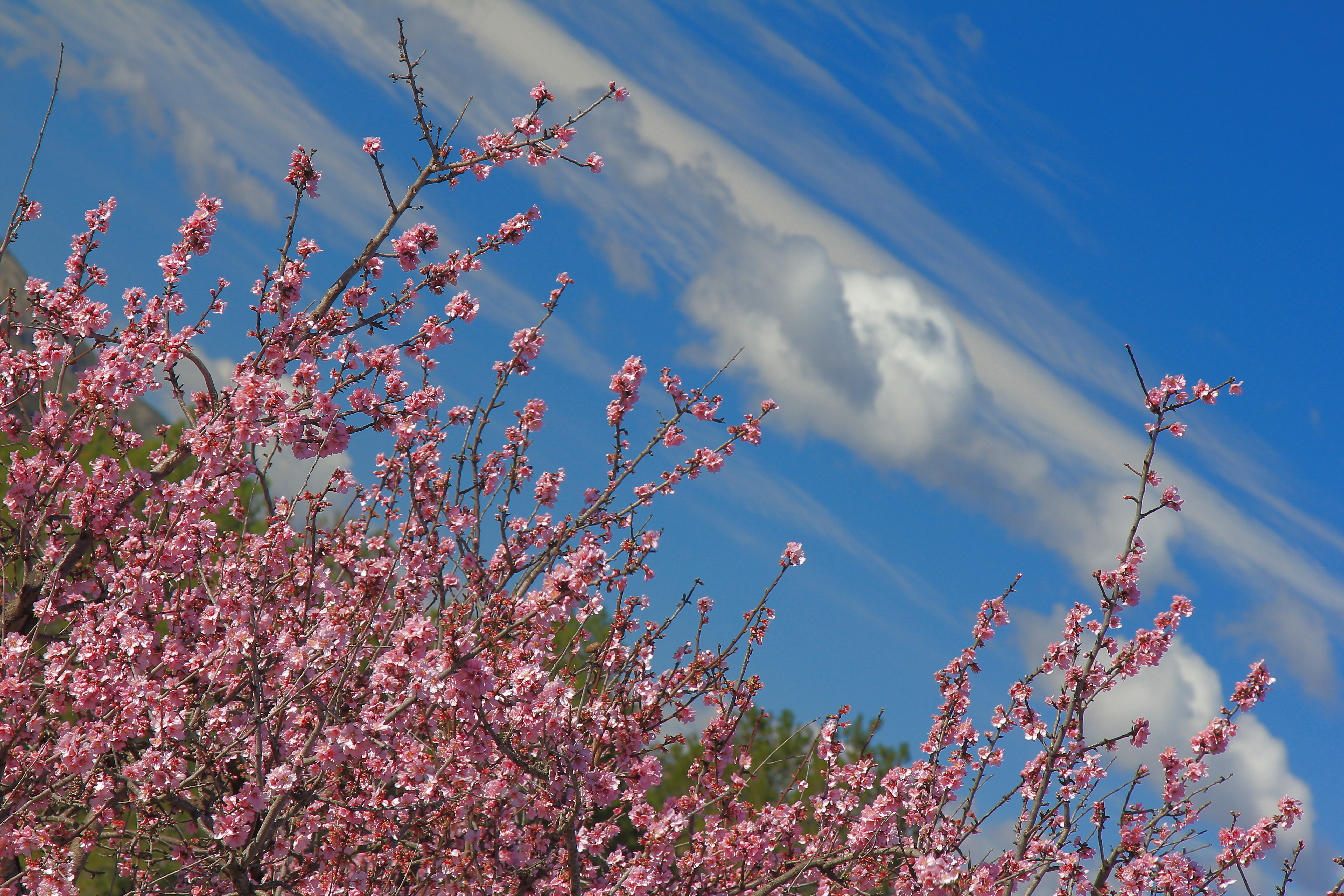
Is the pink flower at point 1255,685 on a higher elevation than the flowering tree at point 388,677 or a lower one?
higher

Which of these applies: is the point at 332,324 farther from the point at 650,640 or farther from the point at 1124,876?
the point at 1124,876

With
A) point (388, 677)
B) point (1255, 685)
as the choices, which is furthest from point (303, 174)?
point (1255, 685)

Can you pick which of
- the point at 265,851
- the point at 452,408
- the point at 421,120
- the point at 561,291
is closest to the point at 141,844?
the point at 265,851

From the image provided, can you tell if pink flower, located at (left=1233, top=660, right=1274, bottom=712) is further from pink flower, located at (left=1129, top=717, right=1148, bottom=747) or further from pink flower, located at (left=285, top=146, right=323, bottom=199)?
pink flower, located at (left=285, top=146, right=323, bottom=199)

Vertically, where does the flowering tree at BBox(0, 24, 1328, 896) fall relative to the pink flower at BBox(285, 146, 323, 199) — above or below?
below

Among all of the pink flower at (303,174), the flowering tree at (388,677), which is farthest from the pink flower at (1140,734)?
the pink flower at (303,174)

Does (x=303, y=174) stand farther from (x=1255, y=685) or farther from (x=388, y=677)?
(x=1255, y=685)

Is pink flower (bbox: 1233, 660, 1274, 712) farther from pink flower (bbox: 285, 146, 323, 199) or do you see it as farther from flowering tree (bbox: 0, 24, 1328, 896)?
pink flower (bbox: 285, 146, 323, 199)

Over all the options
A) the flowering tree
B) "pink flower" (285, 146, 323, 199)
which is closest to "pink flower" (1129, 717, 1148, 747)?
the flowering tree

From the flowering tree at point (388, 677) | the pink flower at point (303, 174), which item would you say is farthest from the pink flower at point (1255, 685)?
the pink flower at point (303, 174)

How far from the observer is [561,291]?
7605mm

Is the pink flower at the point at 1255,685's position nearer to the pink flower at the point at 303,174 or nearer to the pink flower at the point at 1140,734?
the pink flower at the point at 1140,734

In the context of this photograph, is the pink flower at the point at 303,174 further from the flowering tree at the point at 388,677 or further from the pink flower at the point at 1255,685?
the pink flower at the point at 1255,685

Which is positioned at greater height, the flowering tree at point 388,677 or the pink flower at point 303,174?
the pink flower at point 303,174
